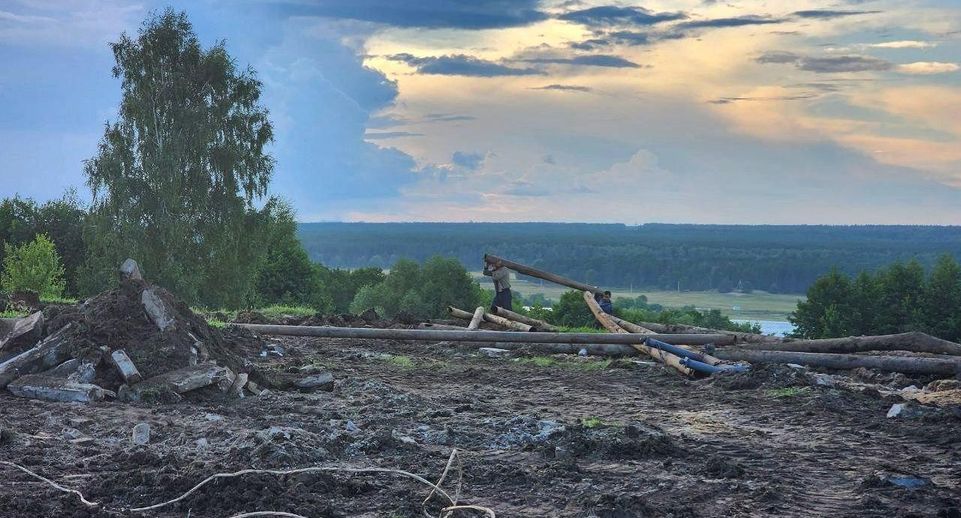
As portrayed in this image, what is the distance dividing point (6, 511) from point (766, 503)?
4.40 meters

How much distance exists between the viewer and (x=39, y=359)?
9.80 m

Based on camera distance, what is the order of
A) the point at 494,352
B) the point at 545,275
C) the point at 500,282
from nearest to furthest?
the point at 494,352 < the point at 500,282 < the point at 545,275

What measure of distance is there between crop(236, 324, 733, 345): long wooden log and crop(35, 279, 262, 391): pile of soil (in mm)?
3339

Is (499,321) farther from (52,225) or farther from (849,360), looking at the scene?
(52,225)

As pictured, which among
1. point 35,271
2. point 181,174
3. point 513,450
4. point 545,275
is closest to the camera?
point 513,450

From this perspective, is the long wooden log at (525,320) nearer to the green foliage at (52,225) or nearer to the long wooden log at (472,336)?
the long wooden log at (472,336)

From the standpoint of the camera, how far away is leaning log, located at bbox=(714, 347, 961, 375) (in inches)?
443

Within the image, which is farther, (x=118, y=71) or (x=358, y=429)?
(x=118, y=71)

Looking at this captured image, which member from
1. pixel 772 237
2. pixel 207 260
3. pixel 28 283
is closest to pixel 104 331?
pixel 28 283

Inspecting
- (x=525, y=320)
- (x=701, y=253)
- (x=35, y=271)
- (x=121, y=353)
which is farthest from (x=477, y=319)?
(x=701, y=253)

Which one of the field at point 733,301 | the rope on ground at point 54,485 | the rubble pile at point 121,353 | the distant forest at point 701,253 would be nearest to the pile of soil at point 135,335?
the rubble pile at point 121,353

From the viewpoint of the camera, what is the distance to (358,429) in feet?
27.1

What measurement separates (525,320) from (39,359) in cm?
885

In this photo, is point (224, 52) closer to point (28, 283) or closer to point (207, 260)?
point (207, 260)
